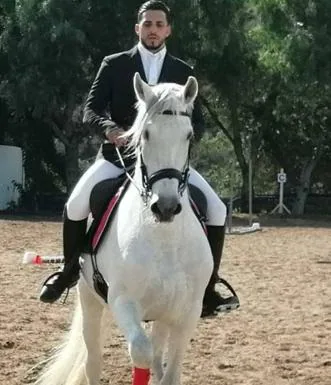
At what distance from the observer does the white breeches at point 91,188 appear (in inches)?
207

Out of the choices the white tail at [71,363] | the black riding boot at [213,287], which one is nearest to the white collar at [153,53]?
the black riding boot at [213,287]

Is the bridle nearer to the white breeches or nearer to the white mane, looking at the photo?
the white mane

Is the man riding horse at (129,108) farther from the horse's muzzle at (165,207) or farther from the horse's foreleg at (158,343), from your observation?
the horse's muzzle at (165,207)

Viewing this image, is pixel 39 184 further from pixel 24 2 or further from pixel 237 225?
pixel 237 225

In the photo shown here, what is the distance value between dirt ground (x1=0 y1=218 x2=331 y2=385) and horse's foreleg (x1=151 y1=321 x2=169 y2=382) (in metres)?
0.80

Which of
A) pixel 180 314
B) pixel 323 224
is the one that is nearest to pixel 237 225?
pixel 323 224

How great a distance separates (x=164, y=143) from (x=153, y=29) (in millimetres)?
1260

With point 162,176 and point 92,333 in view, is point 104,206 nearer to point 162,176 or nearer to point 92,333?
point 92,333

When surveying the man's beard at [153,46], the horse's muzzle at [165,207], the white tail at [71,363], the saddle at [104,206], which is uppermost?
the man's beard at [153,46]

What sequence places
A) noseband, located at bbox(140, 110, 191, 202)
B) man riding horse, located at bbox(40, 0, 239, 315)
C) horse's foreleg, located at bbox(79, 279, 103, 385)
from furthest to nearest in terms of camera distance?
1. horse's foreleg, located at bbox(79, 279, 103, 385)
2. man riding horse, located at bbox(40, 0, 239, 315)
3. noseband, located at bbox(140, 110, 191, 202)

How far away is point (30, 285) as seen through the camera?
442 inches

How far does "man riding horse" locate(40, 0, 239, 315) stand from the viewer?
521 centimetres

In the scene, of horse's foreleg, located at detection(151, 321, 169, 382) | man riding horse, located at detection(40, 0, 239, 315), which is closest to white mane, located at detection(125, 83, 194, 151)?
man riding horse, located at detection(40, 0, 239, 315)

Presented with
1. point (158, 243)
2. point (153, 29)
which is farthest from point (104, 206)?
point (153, 29)
